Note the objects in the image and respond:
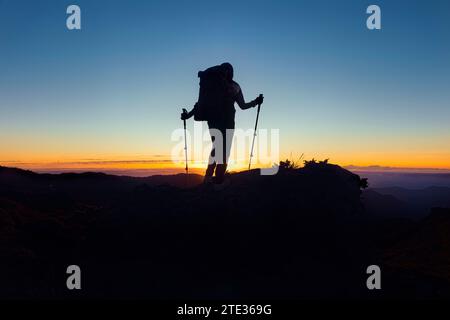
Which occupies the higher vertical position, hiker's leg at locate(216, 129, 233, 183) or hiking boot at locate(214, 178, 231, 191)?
hiker's leg at locate(216, 129, 233, 183)

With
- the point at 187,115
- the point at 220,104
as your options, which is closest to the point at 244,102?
the point at 220,104

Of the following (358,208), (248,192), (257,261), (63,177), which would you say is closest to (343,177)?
(358,208)

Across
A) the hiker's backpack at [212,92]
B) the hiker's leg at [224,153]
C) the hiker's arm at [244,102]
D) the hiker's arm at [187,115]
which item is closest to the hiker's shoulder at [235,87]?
the hiker's arm at [244,102]

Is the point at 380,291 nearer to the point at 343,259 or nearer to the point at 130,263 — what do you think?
the point at 343,259

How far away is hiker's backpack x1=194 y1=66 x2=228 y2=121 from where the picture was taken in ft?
41.3

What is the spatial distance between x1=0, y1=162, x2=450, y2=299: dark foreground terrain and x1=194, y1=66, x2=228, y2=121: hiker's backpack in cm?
213

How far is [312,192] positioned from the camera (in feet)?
41.9

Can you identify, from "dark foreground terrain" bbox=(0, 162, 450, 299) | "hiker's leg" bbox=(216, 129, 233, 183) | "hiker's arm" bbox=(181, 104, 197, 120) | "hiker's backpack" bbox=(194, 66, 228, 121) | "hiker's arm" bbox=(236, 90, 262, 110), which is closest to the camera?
"dark foreground terrain" bbox=(0, 162, 450, 299)

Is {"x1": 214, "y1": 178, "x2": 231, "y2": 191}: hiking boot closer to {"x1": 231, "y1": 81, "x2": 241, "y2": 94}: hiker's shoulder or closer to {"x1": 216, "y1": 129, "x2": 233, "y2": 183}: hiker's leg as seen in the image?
{"x1": 216, "y1": 129, "x2": 233, "y2": 183}: hiker's leg

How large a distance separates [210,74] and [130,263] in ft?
17.1

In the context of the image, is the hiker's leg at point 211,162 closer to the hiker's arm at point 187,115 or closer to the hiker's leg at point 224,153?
the hiker's leg at point 224,153

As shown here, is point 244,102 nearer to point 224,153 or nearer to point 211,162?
point 224,153

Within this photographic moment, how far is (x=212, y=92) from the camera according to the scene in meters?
12.6

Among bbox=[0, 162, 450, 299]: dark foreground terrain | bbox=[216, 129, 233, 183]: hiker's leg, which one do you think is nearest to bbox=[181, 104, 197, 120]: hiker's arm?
bbox=[216, 129, 233, 183]: hiker's leg
